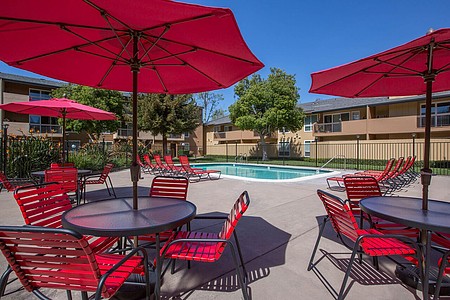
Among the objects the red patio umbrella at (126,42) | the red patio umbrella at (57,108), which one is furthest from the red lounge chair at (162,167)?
the red patio umbrella at (126,42)

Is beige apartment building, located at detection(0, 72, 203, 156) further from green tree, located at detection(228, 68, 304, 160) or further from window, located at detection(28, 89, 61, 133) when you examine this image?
green tree, located at detection(228, 68, 304, 160)

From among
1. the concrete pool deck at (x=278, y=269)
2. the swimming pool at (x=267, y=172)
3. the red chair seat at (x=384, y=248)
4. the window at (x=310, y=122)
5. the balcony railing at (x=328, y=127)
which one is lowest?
the swimming pool at (x=267, y=172)

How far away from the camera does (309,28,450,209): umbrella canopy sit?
109 inches

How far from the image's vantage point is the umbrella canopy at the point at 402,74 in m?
2.76

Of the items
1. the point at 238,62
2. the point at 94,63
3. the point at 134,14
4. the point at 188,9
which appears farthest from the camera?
the point at 94,63

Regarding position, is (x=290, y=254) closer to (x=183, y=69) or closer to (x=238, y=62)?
(x=238, y=62)

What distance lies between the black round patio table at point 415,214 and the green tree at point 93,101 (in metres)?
22.7

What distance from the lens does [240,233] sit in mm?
4254

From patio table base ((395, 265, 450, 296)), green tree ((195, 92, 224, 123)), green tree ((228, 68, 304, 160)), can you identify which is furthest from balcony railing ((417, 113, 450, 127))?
green tree ((195, 92, 224, 123))

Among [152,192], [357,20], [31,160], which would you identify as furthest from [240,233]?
[357,20]

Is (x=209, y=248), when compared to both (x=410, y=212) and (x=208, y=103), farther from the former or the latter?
(x=208, y=103)

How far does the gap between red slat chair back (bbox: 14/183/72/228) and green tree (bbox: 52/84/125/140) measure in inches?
807

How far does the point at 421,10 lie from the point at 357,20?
115 inches

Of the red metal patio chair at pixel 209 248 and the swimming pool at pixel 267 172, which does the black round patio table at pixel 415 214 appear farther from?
the swimming pool at pixel 267 172
